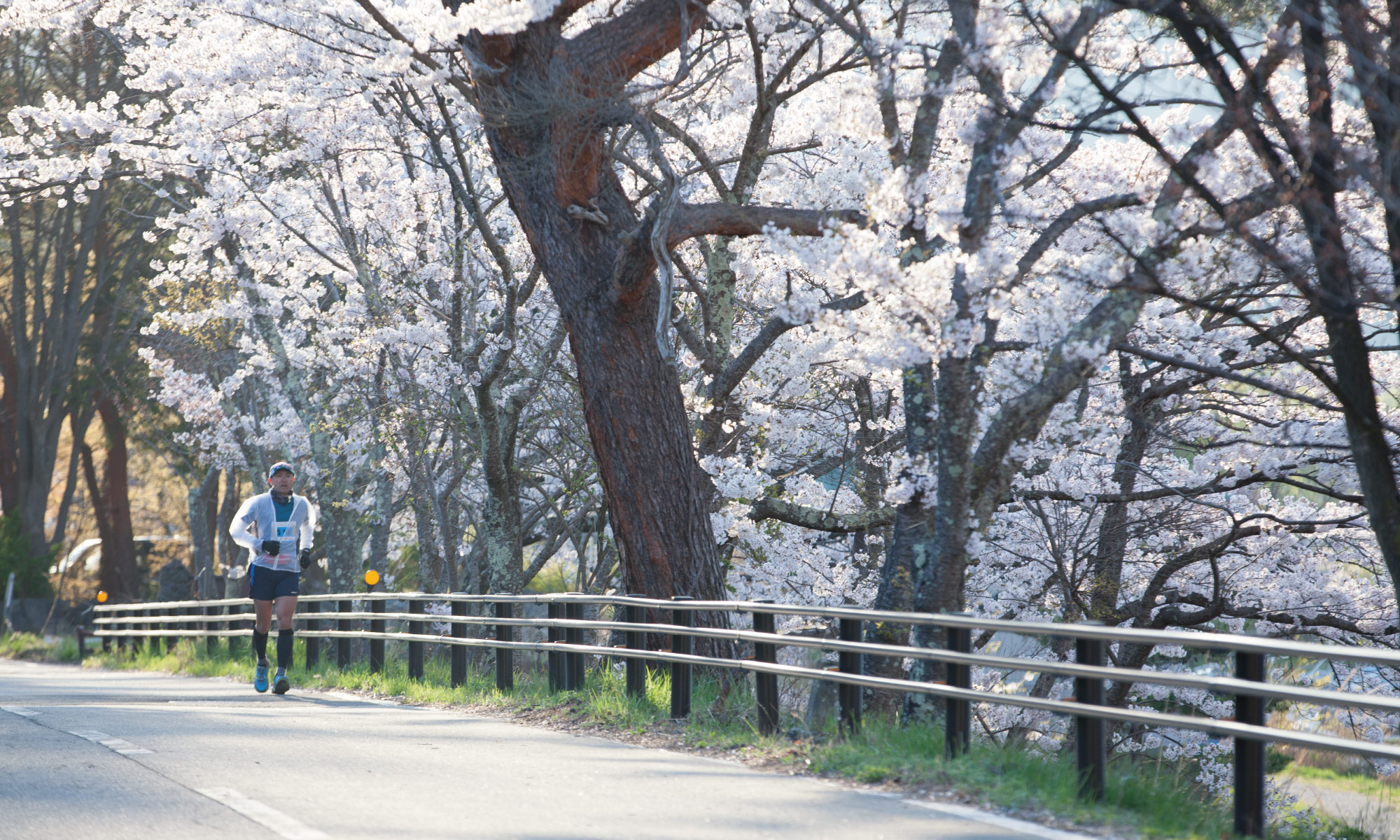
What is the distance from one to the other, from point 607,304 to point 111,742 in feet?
16.4

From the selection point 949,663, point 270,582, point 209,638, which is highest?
point 270,582

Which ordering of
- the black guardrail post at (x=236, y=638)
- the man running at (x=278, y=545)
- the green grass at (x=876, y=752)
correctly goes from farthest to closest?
the black guardrail post at (x=236, y=638) → the man running at (x=278, y=545) → the green grass at (x=876, y=752)

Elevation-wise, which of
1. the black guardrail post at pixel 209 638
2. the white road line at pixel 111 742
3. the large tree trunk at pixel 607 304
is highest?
the large tree trunk at pixel 607 304

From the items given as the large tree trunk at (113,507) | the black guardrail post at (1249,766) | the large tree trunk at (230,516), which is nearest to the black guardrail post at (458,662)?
the black guardrail post at (1249,766)

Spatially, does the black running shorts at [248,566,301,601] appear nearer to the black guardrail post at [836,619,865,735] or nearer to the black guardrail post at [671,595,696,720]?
the black guardrail post at [671,595,696,720]

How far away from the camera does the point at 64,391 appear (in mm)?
34969

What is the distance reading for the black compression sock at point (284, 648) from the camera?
12.5 metres

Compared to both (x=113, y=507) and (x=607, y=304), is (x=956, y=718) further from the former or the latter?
(x=113, y=507)

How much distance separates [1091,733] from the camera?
20.2ft

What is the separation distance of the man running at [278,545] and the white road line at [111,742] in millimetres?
3616

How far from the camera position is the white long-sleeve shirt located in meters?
12.1

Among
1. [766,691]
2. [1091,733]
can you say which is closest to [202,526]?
[766,691]

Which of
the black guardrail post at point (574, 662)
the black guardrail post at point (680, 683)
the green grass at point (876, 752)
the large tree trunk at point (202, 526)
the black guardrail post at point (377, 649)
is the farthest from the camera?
the large tree trunk at point (202, 526)

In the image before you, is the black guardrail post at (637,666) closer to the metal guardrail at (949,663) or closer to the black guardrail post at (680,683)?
the metal guardrail at (949,663)
